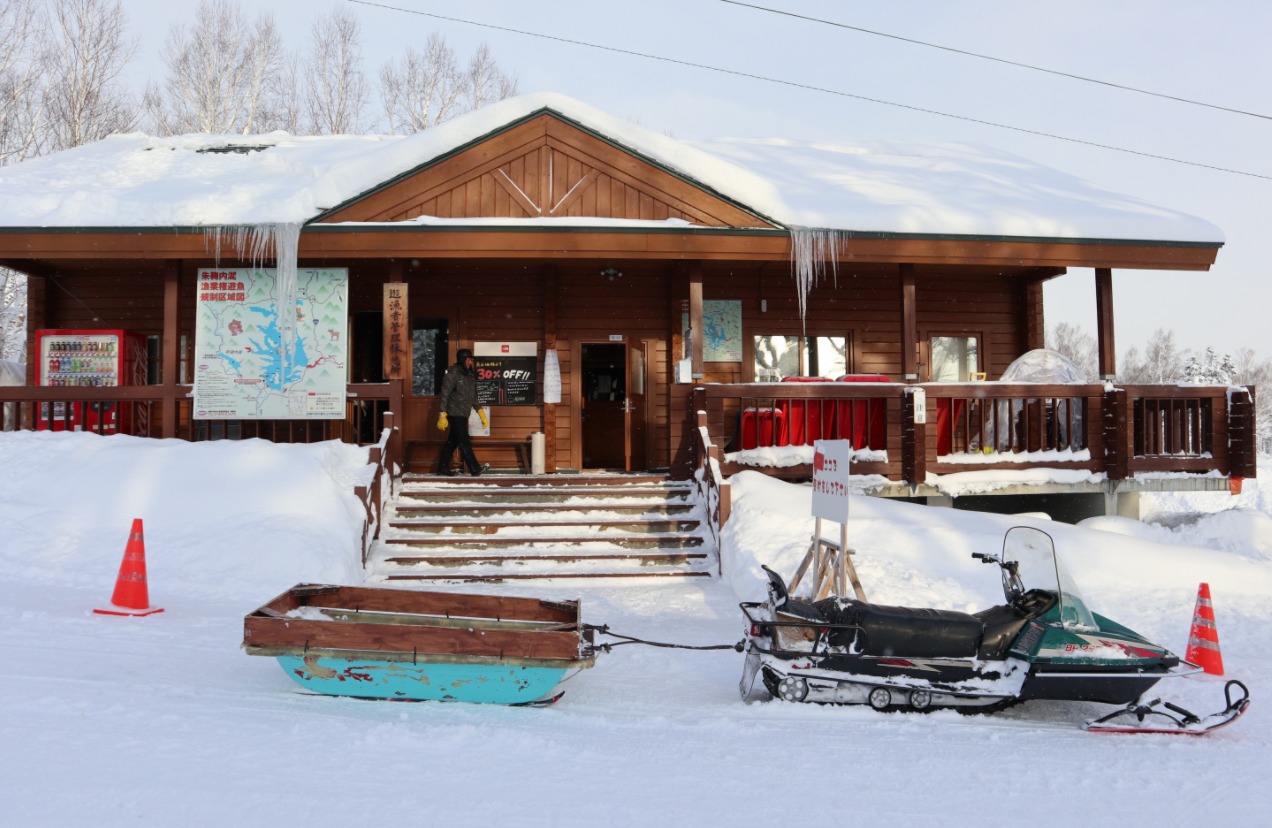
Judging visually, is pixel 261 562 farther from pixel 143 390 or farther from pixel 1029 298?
pixel 1029 298

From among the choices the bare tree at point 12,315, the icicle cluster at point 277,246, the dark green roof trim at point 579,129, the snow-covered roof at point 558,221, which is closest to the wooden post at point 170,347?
the snow-covered roof at point 558,221

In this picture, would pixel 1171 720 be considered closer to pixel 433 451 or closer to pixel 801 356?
pixel 801 356

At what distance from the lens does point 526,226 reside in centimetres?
1148

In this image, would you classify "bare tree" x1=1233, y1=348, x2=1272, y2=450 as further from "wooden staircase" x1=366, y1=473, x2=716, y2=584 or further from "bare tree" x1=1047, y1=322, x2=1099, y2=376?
"wooden staircase" x1=366, y1=473, x2=716, y2=584

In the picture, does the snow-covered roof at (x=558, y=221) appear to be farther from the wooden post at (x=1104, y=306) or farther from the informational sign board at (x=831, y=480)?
the informational sign board at (x=831, y=480)

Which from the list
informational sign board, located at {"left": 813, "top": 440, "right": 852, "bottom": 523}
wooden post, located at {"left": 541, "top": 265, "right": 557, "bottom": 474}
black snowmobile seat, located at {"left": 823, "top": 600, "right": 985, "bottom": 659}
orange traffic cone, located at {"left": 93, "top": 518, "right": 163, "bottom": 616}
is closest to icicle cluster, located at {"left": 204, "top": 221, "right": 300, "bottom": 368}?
wooden post, located at {"left": 541, "top": 265, "right": 557, "bottom": 474}

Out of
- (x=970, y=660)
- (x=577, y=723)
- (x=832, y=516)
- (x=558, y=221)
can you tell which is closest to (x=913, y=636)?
(x=970, y=660)

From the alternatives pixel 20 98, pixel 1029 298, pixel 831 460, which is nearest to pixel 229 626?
pixel 831 460

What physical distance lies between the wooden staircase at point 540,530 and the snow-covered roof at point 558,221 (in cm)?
327

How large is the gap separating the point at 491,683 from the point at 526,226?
7.20 metres

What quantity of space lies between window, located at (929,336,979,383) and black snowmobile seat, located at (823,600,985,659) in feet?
33.2

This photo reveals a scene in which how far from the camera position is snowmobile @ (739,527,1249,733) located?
212 inches

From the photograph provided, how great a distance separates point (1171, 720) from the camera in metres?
5.47

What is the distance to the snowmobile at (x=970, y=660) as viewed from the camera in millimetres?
5395
